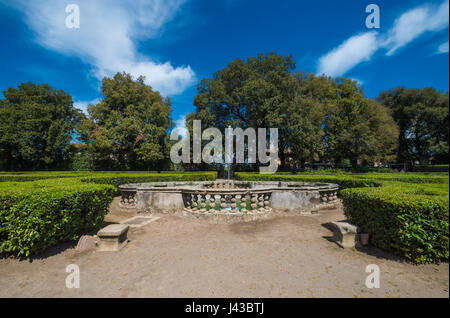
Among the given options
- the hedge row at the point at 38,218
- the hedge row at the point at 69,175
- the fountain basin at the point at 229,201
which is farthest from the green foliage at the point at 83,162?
the hedge row at the point at 38,218

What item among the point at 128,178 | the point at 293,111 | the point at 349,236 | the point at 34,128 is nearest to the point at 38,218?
the point at 349,236

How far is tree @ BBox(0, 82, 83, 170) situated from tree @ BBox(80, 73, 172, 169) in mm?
4064

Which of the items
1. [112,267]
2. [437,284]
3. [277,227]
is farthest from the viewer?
[277,227]

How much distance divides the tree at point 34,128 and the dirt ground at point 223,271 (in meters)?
28.6

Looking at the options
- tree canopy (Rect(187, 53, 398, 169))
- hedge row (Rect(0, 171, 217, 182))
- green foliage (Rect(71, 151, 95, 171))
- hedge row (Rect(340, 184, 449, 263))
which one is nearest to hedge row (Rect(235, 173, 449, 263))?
hedge row (Rect(340, 184, 449, 263))

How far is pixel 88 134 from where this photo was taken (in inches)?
942

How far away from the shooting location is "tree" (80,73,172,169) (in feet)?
75.5

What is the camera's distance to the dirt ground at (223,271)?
2631mm

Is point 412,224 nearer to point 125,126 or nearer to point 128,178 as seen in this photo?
point 128,178

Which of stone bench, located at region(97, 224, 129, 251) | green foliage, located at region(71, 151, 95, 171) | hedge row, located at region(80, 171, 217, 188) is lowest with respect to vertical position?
stone bench, located at region(97, 224, 129, 251)

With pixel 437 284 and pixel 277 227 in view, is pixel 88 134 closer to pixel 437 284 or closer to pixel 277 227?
pixel 277 227

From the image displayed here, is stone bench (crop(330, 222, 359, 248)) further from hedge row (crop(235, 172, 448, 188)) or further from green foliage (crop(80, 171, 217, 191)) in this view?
green foliage (crop(80, 171, 217, 191))
